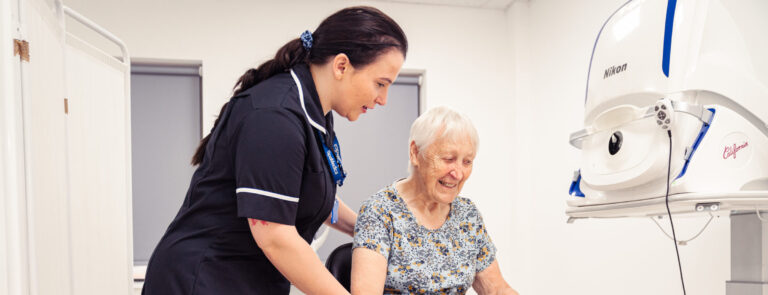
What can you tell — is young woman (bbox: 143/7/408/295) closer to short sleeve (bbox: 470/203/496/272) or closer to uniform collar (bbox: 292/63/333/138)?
uniform collar (bbox: 292/63/333/138)

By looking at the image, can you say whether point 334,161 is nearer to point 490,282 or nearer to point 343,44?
point 343,44

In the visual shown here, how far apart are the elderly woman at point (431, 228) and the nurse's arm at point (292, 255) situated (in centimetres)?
42

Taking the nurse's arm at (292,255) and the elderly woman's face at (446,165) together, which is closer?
the nurse's arm at (292,255)

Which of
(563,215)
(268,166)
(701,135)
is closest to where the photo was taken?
(268,166)

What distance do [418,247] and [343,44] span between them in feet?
2.08

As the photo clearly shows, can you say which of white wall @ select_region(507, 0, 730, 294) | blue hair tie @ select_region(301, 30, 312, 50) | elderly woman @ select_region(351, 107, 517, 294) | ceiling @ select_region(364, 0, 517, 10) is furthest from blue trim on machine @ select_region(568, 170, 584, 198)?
ceiling @ select_region(364, 0, 517, 10)

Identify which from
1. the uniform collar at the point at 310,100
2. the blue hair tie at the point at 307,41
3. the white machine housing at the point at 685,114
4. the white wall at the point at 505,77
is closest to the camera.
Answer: the uniform collar at the point at 310,100

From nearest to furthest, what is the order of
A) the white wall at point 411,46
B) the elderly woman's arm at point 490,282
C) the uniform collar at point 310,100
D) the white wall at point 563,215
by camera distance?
the uniform collar at point 310,100, the elderly woman's arm at point 490,282, the white wall at point 563,215, the white wall at point 411,46

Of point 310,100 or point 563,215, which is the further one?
point 563,215

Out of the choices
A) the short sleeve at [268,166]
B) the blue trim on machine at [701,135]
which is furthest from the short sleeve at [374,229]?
the blue trim on machine at [701,135]

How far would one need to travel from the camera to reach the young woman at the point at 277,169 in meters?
0.99

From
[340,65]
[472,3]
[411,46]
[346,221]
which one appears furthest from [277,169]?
[472,3]

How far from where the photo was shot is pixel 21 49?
1.01 meters

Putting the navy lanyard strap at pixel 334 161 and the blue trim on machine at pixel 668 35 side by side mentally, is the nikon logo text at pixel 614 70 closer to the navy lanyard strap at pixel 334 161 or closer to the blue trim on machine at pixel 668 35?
the blue trim on machine at pixel 668 35
